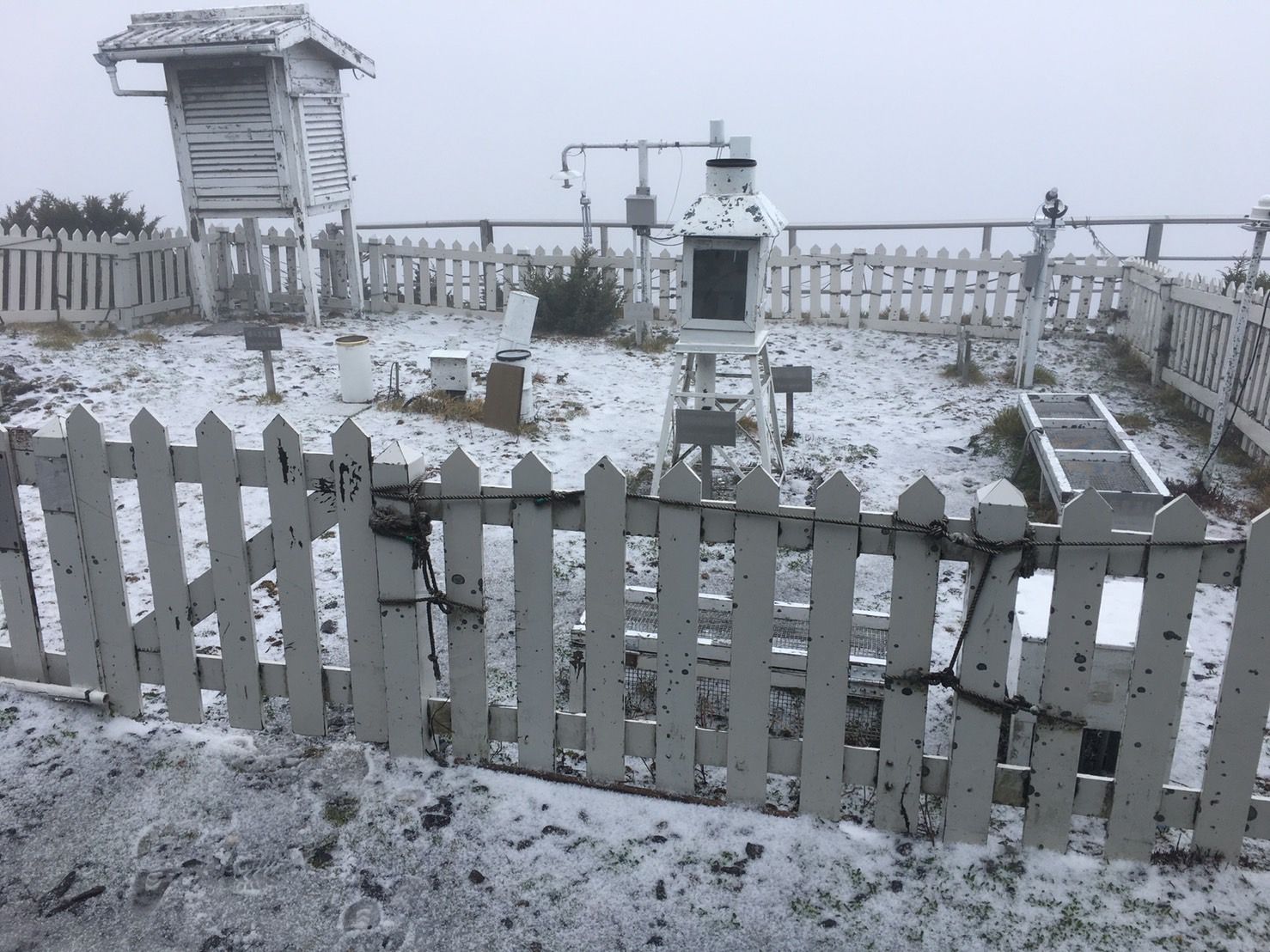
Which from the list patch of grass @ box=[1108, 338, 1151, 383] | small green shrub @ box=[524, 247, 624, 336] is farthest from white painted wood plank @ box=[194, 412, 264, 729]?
patch of grass @ box=[1108, 338, 1151, 383]

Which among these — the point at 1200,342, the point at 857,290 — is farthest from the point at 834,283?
the point at 1200,342

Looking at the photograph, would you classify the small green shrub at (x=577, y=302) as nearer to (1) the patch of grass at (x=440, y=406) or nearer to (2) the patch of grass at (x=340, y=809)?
(1) the patch of grass at (x=440, y=406)

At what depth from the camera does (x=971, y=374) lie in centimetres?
1034

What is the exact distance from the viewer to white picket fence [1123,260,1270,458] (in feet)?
24.6

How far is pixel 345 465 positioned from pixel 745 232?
359cm

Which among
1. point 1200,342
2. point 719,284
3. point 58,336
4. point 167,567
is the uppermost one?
point 719,284

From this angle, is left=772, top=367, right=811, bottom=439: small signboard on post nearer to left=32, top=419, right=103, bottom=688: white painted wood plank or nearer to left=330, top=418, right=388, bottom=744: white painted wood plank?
left=330, top=418, right=388, bottom=744: white painted wood plank

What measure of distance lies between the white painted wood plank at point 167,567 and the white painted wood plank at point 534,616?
1.26 metres

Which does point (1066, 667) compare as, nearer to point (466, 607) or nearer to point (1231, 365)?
point (466, 607)

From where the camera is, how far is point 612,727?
335 centimetres

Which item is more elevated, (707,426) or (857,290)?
(857,290)

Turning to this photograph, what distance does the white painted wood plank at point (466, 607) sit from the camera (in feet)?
10.5

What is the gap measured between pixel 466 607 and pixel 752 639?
3.22ft

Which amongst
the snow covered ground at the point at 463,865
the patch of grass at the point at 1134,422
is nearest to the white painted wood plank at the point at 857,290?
the patch of grass at the point at 1134,422
